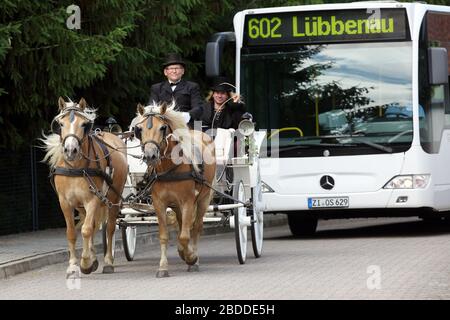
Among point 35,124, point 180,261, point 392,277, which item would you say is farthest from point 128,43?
point 392,277

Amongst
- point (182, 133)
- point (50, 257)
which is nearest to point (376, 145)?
point (50, 257)

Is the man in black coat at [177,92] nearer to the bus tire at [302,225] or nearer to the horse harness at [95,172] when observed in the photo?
the horse harness at [95,172]

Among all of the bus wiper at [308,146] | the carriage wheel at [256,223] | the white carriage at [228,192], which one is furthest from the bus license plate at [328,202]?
the white carriage at [228,192]

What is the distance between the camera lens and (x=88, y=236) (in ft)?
50.2

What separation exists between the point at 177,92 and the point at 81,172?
2134mm

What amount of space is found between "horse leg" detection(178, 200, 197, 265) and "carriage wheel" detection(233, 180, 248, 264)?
3.10ft

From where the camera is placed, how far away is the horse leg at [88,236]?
1531 centimetres

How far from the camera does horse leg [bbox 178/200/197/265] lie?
1565 cm

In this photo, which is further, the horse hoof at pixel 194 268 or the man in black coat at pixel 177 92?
the man in black coat at pixel 177 92

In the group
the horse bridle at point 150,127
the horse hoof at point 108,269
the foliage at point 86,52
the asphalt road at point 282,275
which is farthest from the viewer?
the foliage at point 86,52

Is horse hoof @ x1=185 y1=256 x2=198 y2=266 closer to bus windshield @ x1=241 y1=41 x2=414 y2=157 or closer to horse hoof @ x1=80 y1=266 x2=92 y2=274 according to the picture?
horse hoof @ x1=80 y1=266 x2=92 y2=274

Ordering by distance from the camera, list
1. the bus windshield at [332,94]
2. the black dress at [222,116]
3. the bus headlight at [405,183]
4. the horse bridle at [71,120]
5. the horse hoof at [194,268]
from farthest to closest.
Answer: the bus windshield at [332,94] → the bus headlight at [405,183] → the black dress at [222,116] → the horse hoof at [194,268] → the horse bridle at [71,120]

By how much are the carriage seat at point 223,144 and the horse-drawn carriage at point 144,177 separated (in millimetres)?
12

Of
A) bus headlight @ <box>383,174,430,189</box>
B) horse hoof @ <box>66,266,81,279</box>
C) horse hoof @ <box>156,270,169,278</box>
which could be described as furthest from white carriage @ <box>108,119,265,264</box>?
bus headlight @ <box>383,174,430,189</box>
